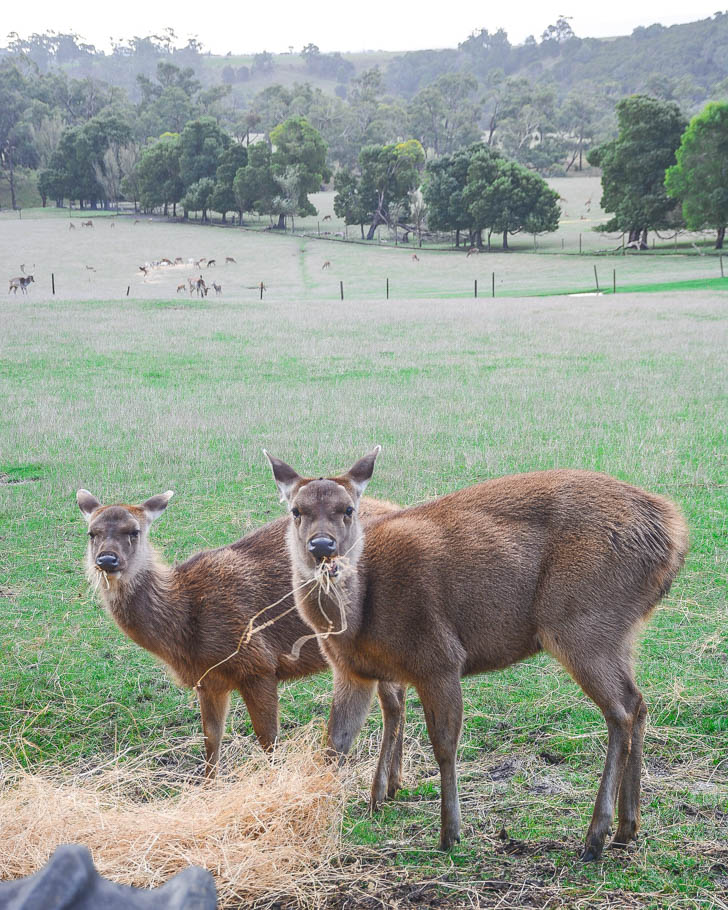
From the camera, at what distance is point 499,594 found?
507 centimetres

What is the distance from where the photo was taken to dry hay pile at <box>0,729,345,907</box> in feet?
14.5

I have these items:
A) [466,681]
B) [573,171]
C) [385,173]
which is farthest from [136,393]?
[573,171]

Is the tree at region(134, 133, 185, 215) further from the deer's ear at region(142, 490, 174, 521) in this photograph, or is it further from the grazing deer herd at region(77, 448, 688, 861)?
the grazing deer herd at region(77, 448, 688, 861)

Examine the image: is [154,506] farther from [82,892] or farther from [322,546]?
[82,892]

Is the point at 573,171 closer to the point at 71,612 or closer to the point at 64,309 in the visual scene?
the point at 64,309

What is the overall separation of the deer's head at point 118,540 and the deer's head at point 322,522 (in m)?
1.22

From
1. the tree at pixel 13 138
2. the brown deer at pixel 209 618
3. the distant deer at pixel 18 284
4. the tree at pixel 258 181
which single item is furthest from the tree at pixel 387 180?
the brown deer at pixel 209 618

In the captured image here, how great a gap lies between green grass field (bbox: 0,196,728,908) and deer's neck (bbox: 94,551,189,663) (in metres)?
0.70

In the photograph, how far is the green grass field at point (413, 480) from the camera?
16.1 feet

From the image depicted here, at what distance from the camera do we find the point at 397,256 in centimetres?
6862

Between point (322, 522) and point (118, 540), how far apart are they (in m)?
1.67

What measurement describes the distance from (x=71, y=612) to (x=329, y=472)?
482cm

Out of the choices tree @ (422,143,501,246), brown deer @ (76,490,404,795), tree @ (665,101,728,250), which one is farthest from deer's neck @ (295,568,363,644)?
tree @ (422,143,501,246)

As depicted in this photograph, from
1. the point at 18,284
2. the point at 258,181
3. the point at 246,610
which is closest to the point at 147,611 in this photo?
the point at 246,610
